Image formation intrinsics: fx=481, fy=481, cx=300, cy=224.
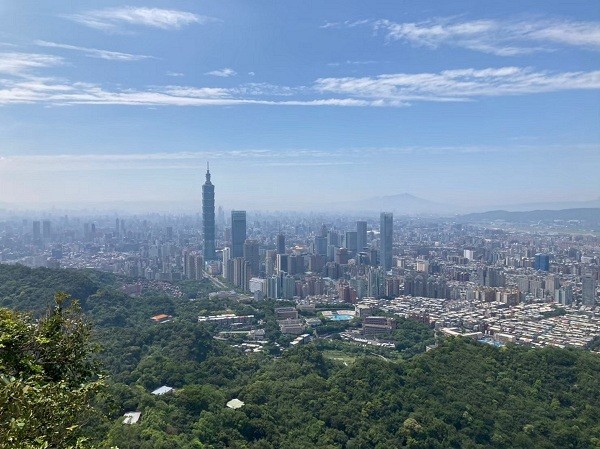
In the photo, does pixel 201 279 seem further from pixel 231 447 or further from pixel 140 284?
pixel 231 447

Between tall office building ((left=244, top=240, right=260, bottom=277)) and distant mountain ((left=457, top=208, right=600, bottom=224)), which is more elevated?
distant mountain ((left=457, top=208, right=600, bottom=224))

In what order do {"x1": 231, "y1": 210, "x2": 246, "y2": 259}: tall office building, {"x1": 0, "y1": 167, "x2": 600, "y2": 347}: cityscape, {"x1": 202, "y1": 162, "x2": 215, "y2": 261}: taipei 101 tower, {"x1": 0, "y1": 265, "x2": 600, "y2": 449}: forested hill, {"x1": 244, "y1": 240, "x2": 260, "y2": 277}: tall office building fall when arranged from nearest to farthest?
1. {"x1": 0, "y1": 265, "x2": 600, "y2": 449}: forested hill
2. {"x1": 0, "y1": 167, "x2": 600, "y2": 347}: cityscape
3. {"x1": 244, "y1": 240, "x2": 260, "y2": 277}: tall office building
4. {"x1": 231, "y1": 210, "x2": 246, "y2": 259}: tall office building
5. {"x1": 202, "y1": 162, "x2": 215, "y2": 261}: taipei 101 tower

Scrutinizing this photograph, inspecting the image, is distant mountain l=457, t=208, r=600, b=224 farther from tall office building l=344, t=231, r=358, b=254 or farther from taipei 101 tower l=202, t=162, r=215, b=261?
taipei 101 tower l=202, t=162, r=215, b=261

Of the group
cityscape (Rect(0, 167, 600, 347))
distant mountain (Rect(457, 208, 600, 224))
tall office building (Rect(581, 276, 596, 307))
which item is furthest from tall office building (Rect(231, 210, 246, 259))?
distant mountain (Rect(457, 208, 600, 224))

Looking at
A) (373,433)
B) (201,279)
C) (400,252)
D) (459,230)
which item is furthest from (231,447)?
(459,230)

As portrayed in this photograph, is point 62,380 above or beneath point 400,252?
above

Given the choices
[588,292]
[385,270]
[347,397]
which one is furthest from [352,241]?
[347,397]

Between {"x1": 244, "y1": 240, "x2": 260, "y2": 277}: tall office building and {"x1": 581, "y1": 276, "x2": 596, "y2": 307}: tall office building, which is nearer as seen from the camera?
{"x1": 581, "y1": 276, "x2": 596, "y2": 307}: tall office building
